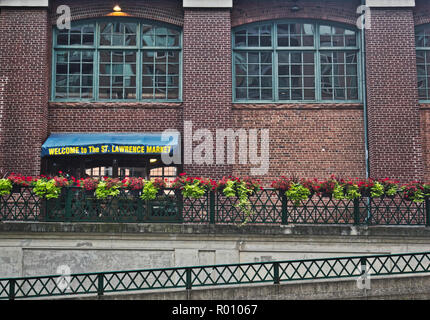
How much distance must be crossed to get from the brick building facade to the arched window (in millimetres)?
219

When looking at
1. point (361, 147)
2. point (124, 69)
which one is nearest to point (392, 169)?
point (361, 147)

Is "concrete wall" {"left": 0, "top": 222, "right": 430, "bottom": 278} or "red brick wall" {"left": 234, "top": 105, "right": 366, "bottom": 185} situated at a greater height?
"red brick wall" {"left": 234, "top": 105, "right": 366, "bottom": 185}

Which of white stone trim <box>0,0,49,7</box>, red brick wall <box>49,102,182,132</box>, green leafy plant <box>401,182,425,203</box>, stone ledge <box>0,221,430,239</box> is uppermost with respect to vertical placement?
white stone trim <box>0,0,49,7</box>

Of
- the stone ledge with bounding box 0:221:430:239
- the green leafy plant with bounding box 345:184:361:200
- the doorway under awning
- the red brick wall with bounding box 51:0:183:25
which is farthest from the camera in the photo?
the red brick wall with bounding box 51:0:183:25

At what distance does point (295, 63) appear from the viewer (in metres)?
16.7

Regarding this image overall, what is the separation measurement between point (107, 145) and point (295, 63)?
642 cm

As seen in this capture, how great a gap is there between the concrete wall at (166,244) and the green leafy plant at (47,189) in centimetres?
76

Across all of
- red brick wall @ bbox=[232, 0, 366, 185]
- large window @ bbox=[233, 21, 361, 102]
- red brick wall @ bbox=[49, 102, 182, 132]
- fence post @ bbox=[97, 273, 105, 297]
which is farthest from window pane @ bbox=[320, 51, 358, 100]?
fence post @ bbox=[97, 273, 105, 297]

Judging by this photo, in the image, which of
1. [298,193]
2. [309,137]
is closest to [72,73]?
[309,137]

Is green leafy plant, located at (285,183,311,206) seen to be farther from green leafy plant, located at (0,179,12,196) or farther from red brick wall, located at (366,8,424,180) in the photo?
green leafy plant, located at (0,179,12,196)

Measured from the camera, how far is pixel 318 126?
16328mm

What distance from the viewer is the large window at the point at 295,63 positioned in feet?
54.5

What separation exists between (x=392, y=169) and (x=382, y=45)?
3799 mm

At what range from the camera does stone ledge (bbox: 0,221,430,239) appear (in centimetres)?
1262
